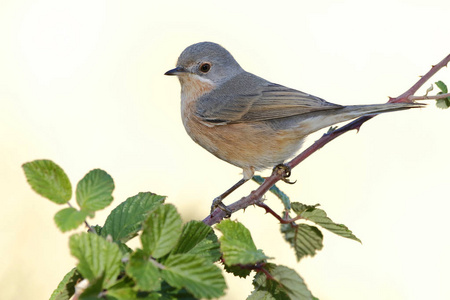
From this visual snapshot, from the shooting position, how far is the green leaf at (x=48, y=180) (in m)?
1.13

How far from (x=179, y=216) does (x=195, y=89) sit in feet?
10.5

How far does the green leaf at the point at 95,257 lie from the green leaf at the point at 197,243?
9.6 inches

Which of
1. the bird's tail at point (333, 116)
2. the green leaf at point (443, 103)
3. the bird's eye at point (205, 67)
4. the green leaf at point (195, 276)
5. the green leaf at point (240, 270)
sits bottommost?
the green leaf at point (195, 276)

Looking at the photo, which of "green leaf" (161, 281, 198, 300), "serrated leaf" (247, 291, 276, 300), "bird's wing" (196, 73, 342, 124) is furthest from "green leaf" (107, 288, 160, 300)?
"bird's wing" (196, 73, 342, 124)

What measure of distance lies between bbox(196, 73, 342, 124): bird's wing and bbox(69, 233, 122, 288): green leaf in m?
2.55

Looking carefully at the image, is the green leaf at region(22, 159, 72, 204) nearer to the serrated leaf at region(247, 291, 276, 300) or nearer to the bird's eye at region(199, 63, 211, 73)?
the serrated leaf at region(247, 291, 276, 300)

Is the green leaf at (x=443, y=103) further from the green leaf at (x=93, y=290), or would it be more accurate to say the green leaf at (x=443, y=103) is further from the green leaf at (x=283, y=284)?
the green leaf at (x=93, y=290)

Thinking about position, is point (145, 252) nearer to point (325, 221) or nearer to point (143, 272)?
point (143, 272)

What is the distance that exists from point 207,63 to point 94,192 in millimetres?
3213

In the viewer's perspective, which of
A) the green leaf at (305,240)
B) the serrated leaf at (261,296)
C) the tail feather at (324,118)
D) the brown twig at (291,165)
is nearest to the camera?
the serrated leaf at (261,296)

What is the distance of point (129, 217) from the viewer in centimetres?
139

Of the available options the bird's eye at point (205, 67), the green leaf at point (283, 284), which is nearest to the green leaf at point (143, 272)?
the green leaf at point (283, 284)

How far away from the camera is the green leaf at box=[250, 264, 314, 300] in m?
1.30

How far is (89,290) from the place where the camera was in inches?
38.6
